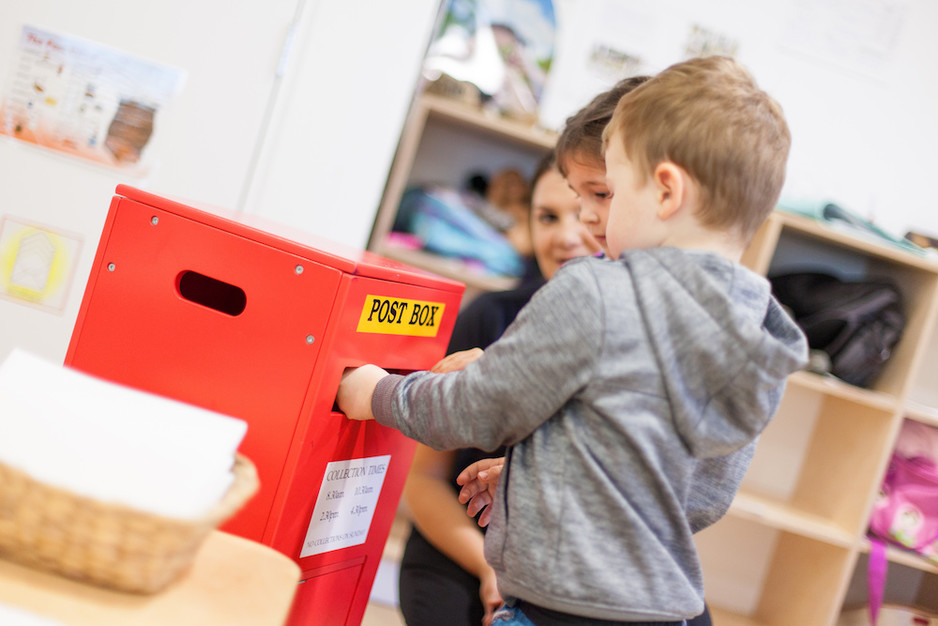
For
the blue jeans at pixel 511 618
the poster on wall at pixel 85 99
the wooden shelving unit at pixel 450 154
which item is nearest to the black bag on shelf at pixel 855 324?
the wooden shelving unit at pixel 450 154

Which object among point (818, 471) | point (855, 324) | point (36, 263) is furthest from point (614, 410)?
point (818, 471)

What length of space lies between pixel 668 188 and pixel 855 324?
5.32 feet

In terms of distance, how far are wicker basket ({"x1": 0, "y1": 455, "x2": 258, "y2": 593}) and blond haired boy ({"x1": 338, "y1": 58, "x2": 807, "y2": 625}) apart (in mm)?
297

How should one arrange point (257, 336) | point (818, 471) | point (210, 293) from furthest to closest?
point (818, 471) < point (210, 293) < point (257, 336)

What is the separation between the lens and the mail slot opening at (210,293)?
3.39 ft

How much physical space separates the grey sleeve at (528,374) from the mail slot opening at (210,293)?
0.41m

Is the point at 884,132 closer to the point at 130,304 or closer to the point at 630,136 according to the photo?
the point at 630,136

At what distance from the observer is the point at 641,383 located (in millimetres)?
738

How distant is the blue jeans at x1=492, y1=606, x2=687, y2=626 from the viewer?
32.0 inches

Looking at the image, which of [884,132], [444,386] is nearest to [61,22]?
[444,386]

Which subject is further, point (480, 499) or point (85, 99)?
point (85, 99)

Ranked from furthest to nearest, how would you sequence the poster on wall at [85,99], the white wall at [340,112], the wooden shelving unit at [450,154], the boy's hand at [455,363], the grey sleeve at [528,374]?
the wooden shelving unit at [450,154]
the white wall at [340,112]
the poster on wall at [85,99]
the boy's hand at [455,363]
the grey sleeve at [528,374]

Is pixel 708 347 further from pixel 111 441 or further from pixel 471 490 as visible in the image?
pixel 111 441

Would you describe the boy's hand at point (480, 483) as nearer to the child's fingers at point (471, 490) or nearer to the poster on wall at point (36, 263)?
the child's fingers at point (471, 490)
